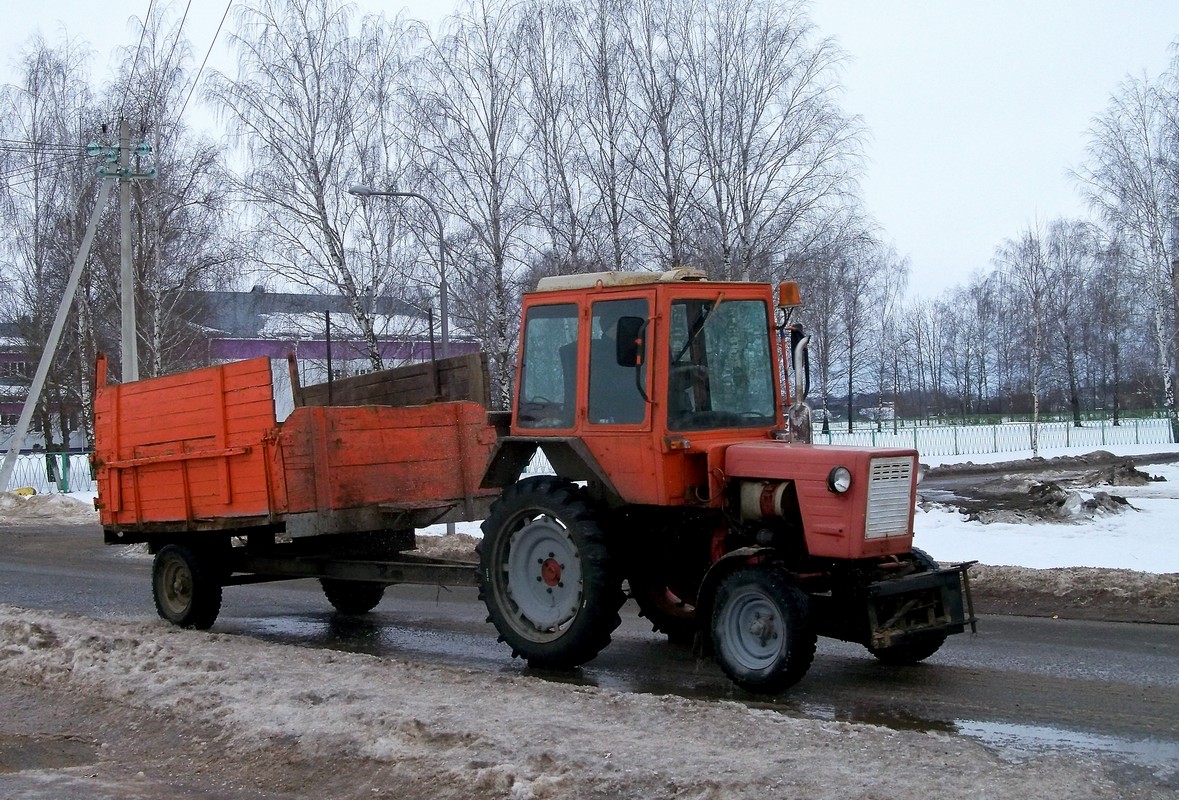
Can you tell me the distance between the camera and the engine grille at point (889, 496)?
659 cm

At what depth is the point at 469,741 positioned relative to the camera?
5582 millimetres

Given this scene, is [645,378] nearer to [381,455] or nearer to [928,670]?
[928,670]

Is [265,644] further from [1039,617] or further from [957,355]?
[957,355]

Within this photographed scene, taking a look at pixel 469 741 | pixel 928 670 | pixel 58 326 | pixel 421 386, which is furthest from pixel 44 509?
pixel 928 670

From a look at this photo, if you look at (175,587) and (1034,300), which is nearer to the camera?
(175,587)

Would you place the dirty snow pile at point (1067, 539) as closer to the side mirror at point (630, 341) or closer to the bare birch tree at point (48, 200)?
the side mirror at point (630, 341)

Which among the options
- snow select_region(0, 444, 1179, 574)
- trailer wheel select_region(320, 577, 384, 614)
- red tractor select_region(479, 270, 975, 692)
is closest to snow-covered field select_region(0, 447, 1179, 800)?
red tractor select_region(479, 270, 975, 692)

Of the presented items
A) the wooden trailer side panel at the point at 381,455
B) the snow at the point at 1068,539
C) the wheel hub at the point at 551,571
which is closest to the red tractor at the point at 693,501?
the wheel hub at the point at 551,571

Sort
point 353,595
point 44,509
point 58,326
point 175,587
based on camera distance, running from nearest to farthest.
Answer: point 175,587 < point 353,595 < point 58,326 < point 44,509

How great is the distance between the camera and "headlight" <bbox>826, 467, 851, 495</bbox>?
6457 millimetres

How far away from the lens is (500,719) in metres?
6.01

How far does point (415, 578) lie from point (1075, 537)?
8.68 meters

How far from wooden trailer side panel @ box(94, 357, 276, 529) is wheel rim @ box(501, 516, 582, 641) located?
2.17 metres

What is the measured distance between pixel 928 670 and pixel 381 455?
4505mm
